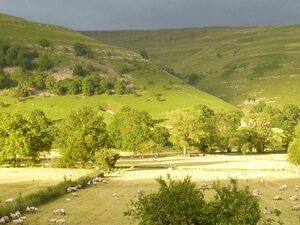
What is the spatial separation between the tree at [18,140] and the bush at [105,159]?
60.3ft

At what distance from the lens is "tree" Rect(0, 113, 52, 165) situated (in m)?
115

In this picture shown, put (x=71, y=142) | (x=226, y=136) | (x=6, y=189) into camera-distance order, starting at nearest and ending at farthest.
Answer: (x=6, y=189), (x=71, y=142), (x=226, y=136)

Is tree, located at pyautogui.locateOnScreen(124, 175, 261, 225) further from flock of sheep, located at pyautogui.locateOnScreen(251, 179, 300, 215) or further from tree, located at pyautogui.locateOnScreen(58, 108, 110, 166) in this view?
tree, located at pyautogui.locateOnScreen(58, 108, 110, 166)

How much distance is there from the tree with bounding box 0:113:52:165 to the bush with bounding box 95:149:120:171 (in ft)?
60.3

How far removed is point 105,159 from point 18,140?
21.3m

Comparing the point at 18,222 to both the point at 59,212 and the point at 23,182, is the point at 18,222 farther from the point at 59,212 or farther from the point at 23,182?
the point at 23,182

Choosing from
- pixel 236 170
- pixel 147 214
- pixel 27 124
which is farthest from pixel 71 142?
pixel 147 214

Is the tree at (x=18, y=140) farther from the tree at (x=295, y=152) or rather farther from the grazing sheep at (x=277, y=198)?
the grazing sheep at (x=277, y=198)

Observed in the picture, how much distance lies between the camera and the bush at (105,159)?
342ft

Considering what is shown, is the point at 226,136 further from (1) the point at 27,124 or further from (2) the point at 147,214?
(2) the point at 147,214

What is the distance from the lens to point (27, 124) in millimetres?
118938

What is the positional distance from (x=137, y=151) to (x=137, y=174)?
78157mm

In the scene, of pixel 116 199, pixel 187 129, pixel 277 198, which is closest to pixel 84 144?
pixel 116 199

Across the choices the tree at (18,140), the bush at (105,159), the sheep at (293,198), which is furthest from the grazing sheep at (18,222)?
the tree at (18,140)
